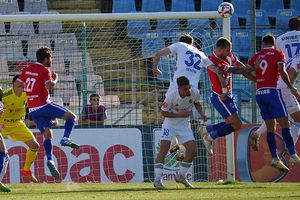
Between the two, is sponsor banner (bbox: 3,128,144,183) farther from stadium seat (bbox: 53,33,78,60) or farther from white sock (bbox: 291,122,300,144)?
white sock (bbox: 291,122,300,144)

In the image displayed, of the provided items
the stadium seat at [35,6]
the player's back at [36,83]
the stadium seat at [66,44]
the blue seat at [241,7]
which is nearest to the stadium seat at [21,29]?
the stadium seat at [66,44]

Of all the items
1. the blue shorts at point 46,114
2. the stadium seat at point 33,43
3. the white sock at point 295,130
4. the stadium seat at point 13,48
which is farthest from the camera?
the stadium seat at point 33,43

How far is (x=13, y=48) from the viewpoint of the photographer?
2105 cm

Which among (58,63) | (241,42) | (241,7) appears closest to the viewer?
(58,63)

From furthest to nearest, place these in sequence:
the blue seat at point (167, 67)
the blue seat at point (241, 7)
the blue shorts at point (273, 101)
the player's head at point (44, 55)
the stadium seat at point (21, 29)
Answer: the blue seat at point (241, 7) → the stadium seat at point (21, 29) → the blue seat at point (167, 67) → the player's head at point (44, 55) → the blue shorts at point (273, 101)

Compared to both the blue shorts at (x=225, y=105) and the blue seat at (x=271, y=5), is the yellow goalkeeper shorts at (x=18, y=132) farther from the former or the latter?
the blue seat at (x=271, y=5)

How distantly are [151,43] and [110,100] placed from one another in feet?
5.05

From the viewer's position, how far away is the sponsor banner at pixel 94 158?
1995 centimetres

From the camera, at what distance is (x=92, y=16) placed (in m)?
17.5

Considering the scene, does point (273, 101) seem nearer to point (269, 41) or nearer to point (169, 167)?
point (269, 41)

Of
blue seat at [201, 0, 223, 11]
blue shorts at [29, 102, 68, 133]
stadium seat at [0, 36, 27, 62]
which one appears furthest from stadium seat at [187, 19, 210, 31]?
blue seat at [201, 0, 223, 11]

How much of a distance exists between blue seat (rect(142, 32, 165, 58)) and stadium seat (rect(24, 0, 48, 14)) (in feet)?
21.7

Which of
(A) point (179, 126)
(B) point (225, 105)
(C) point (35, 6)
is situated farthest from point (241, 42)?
(A) point (179, 126)

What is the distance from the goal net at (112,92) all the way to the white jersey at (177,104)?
11.9ft
